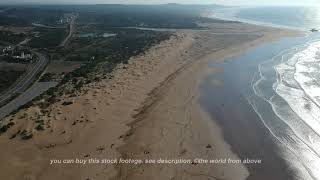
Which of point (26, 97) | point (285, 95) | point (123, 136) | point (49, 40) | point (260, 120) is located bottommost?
point (26, 97)

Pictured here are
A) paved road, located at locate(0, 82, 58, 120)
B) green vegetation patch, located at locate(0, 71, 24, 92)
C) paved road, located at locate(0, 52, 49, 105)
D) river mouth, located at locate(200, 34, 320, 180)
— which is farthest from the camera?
green vegetation patch, located at locate(0, 71, 24, 92)

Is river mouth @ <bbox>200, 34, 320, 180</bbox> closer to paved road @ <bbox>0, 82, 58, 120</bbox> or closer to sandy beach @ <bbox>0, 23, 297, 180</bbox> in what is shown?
sandy beach @ <bbox>0, 23, 297, 180</bbox>

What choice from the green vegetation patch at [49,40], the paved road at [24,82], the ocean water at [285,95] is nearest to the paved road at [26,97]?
the paved road at [24,82]

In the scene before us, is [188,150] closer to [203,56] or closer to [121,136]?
[121,136]

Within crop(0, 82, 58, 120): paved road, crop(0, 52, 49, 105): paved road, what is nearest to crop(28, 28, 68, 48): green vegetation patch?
crop(0, 52, 49, 105): paved road

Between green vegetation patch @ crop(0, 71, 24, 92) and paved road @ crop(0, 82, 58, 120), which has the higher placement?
green vegetation patch @ crop(0, 71, 24, 92)

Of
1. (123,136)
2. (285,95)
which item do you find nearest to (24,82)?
(123,136)

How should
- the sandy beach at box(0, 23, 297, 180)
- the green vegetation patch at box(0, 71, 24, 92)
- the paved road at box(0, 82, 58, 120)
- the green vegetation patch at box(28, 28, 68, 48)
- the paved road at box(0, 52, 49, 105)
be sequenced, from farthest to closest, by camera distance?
the green vegetation patch at box(28, 28, 68, 48) < the green vegetation patch at box(0, 71, 24, 92) < the paved road at box(0, 52, 49, 105) < the paved road at box(0, 82, 58, 120) < the sandy beach at box(0, 23, 297, 180)

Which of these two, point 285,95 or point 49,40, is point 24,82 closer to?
point 285,95
